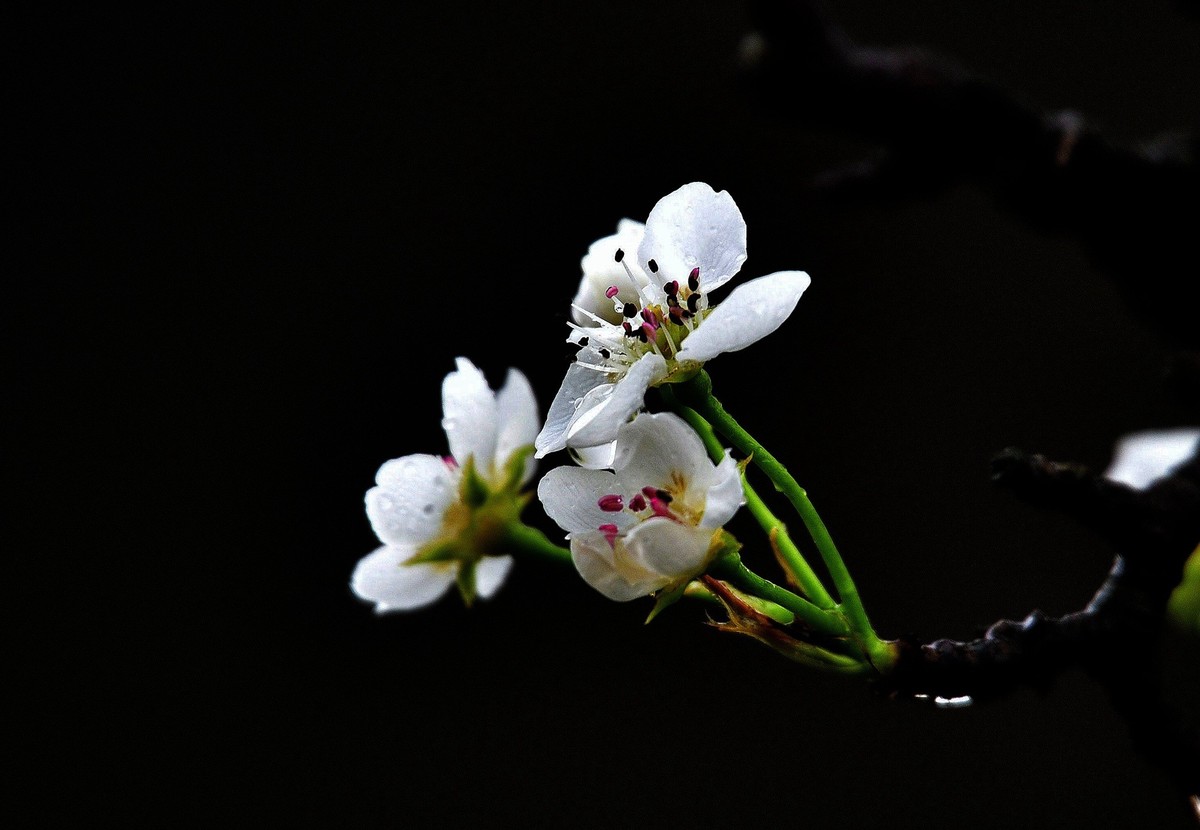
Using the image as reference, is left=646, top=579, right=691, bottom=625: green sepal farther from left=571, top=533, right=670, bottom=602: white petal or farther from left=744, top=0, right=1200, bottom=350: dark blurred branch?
left=744, top=0, right=1200, bottom=350: dark blurred branch

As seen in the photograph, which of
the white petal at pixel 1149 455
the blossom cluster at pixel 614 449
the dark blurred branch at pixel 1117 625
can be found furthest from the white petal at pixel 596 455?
the white petal at pixel 1149 455

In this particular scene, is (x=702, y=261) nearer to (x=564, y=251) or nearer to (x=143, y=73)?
(x=564, y=251)

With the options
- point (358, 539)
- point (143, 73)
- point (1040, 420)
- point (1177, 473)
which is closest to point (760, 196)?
point (1040, 420)

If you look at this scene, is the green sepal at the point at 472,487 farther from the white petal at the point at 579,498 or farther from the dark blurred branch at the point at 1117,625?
the dark blurred branch at the point at 1117,625

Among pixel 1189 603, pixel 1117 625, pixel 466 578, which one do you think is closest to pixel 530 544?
pixel 466 578

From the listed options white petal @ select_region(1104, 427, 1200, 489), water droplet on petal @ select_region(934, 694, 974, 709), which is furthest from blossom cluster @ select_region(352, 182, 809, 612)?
white petal @ select_region(1104, 427, 1200, 489)
